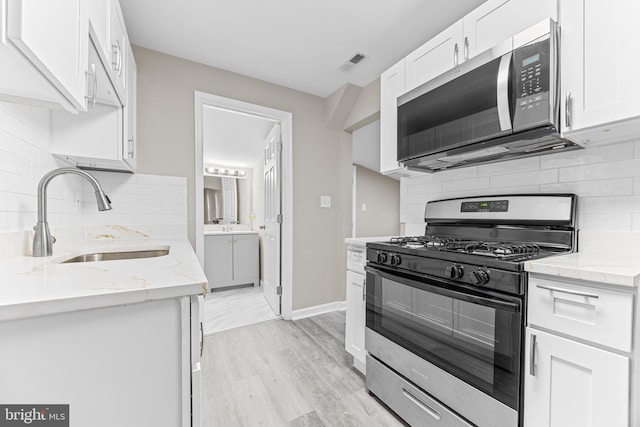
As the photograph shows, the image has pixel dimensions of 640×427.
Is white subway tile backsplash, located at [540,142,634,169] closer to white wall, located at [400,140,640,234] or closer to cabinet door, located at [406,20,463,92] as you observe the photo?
white wall, located at [400,140,640,234]

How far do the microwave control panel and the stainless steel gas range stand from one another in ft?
1.44

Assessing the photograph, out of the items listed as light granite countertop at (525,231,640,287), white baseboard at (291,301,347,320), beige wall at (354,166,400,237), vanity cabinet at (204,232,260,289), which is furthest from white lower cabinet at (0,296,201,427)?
beige wall at (354,166,400,237)

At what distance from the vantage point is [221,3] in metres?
1.78

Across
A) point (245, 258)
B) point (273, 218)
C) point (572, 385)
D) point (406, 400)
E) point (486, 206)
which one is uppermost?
point (486, 206)

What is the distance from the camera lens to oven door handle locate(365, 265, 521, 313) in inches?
40.3

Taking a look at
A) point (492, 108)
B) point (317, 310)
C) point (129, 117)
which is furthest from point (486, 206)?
point (129, 117)

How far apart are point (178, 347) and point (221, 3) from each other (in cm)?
203

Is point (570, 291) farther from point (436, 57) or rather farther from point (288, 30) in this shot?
point (288, 30)

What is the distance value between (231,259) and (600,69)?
404cm

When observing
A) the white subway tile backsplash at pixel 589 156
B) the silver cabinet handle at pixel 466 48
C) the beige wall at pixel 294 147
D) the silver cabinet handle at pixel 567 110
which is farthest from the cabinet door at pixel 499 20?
the beige wall at pixel 294 147

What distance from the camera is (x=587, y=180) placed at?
1.30m

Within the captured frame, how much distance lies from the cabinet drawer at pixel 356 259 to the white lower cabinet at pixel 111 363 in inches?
47.3

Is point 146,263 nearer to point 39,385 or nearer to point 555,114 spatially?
point 39,385

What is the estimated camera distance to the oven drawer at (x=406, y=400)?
124cm
